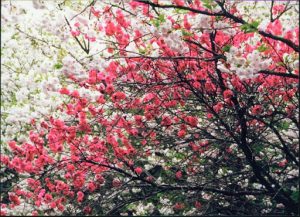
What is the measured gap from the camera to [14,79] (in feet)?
34.5

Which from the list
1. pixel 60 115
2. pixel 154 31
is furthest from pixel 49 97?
pixel 154 31

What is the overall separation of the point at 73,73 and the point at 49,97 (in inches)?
85.9

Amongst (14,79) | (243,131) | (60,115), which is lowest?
(243,131)

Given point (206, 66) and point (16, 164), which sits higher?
point (16, 164)

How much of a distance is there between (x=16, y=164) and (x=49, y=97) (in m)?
1.82

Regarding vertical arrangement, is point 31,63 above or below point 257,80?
above

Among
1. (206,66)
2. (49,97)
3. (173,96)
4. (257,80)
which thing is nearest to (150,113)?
(173,96)

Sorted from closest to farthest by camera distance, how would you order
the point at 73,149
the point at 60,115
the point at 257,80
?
the point at 257,80 < the point at 73,149 < the point at 60,115

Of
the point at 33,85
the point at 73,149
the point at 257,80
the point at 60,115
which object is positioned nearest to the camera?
the point at 257,80

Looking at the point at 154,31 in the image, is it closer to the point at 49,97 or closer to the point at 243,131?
the point at 243,131

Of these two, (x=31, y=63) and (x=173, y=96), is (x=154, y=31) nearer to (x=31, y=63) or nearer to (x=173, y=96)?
(x=173, y=96)

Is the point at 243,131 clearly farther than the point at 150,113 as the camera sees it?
No

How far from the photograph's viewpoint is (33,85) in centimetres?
866

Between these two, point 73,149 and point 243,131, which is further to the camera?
point 73,149
